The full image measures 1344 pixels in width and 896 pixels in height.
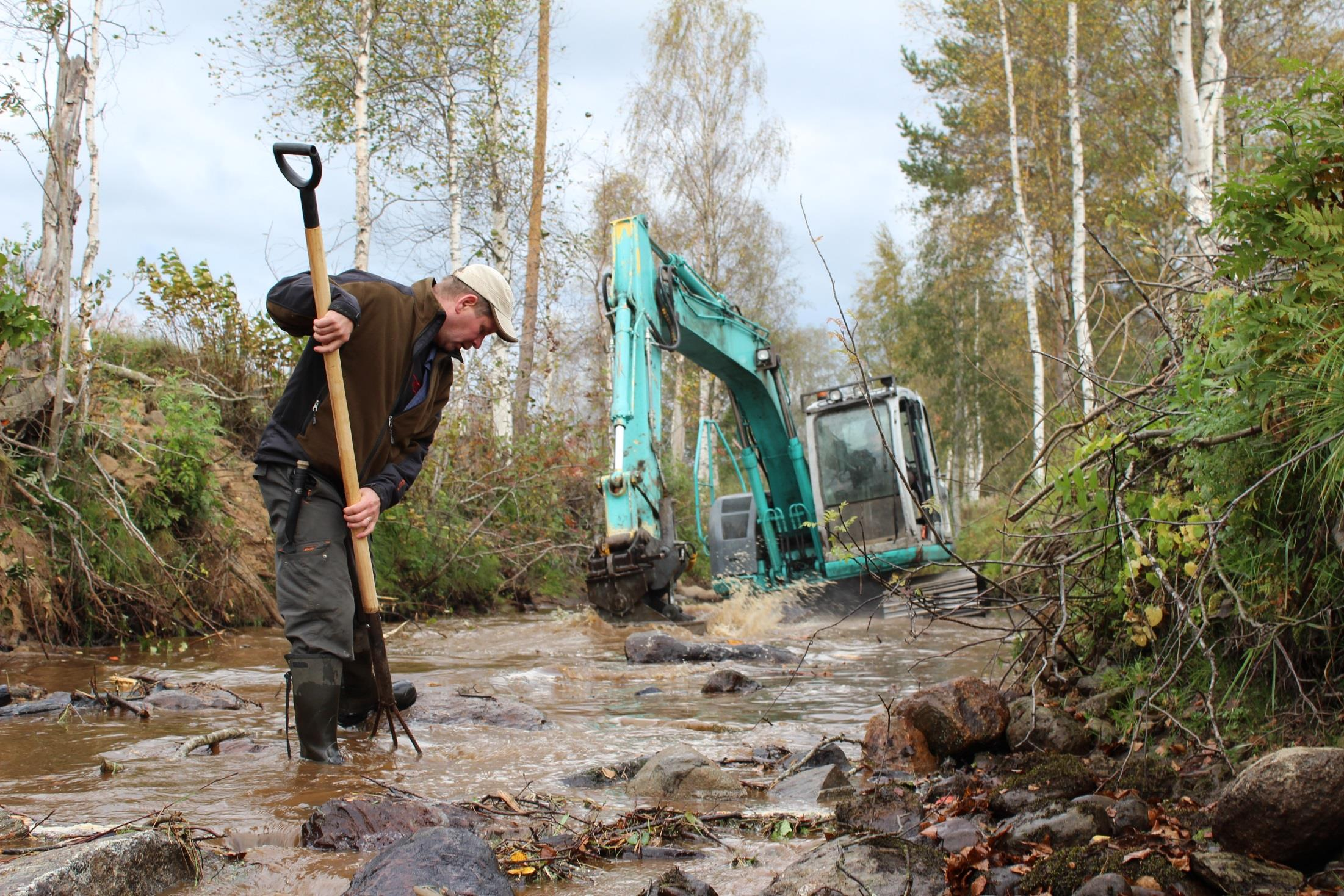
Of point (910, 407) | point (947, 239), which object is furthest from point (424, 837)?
point (947, 239)

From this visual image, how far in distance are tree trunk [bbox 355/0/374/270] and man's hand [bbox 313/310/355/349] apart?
10384 mm

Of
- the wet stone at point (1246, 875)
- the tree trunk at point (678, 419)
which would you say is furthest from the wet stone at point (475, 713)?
the tree trunk at point (678, 419)

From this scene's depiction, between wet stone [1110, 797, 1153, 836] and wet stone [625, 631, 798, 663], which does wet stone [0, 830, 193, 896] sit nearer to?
wet stone [1110, 797, 1153, 836]

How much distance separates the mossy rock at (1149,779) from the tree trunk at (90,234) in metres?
6.63

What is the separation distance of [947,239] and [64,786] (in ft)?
96.8

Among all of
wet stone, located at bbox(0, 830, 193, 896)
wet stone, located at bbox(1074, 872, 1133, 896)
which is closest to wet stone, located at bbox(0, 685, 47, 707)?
wet stone, located at bbox(0, 830, 193, 896)

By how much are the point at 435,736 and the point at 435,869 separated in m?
2.27

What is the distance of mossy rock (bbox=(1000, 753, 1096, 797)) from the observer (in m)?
3.15

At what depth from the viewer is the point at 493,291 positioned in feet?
13.2

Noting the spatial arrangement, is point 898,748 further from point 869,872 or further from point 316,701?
point 316,701

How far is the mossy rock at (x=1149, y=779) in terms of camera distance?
310 centimetres

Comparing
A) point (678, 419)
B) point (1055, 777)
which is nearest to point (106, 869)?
point (1055, 777)

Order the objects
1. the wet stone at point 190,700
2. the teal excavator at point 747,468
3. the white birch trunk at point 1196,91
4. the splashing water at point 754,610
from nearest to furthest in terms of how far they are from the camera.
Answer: the wet stone at point 190,700 → the teal excavator at point 747,468 → the white birch trunk at point 1196,91 → the splashing water at point 754,610

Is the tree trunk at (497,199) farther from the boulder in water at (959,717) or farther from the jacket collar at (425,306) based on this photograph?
the boulder in water at (959,717)
